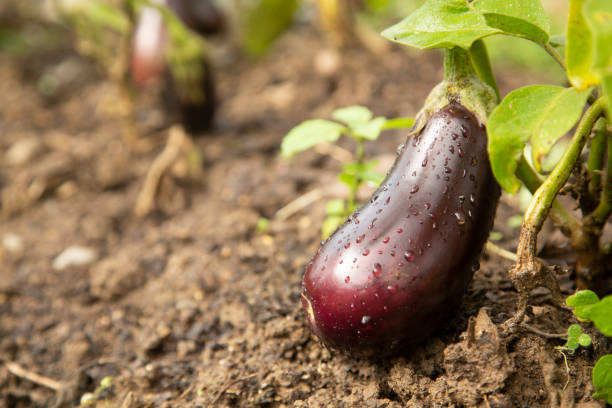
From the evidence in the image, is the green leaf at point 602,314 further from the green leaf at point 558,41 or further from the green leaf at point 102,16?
the green leaf at point 102,16

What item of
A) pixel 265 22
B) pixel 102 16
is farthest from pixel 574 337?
pixel 265 22

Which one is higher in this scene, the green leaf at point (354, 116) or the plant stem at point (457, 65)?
the plant stem at point (457, 65)

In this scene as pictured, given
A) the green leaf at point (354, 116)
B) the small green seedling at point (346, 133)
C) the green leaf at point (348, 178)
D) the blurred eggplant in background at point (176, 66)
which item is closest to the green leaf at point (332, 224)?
the small green seedling at point (346, 133)

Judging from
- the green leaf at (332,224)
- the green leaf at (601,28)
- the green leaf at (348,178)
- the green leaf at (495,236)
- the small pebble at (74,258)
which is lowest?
the small pebble at (74,258)

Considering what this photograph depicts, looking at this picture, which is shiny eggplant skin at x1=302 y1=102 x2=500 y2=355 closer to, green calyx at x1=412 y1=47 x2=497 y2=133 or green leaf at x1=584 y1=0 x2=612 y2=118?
green calyx at x1=412 y1=47 x2=497 y2=133

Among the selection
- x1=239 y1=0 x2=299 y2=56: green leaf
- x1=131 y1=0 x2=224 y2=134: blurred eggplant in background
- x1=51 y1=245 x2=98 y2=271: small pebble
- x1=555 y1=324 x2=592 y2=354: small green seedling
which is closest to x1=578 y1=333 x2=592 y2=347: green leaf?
x1=555 y1=324 x2=592 y2=354: small green seedling

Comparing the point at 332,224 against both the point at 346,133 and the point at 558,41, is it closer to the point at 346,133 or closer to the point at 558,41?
the point at 346,133

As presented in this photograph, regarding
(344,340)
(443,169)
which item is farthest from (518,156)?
(344,340)
